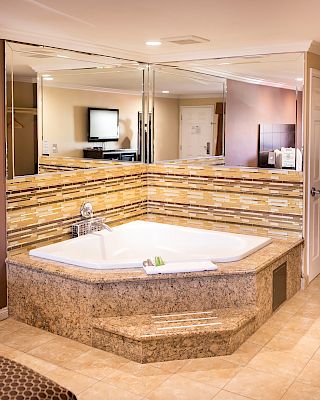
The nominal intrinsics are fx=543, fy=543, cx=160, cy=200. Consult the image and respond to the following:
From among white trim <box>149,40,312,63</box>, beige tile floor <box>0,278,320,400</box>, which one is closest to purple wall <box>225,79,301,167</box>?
white trim <box>149,40,312,63</box>

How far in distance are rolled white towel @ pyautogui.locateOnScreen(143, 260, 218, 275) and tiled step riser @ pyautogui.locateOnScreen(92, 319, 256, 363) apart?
1.50 feet

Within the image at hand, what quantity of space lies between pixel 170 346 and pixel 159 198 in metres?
2.32

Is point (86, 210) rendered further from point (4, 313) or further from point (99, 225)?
point (4, 313)

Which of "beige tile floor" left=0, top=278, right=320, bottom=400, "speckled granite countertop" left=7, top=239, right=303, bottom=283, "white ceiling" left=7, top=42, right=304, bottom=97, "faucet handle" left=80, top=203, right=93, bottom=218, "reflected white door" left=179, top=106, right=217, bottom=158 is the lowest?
"beige tile floor" left=0, top=278, right=320, bottom=400

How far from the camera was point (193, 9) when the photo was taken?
318cm

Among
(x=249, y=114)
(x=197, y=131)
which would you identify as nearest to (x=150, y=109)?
(x=197, y=131)

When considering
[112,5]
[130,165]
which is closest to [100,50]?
[130,165]

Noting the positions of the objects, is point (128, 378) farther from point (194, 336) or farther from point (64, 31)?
point (64, 31)

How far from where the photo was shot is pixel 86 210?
4684 millimetres

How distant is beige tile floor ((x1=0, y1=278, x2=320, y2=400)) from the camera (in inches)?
116

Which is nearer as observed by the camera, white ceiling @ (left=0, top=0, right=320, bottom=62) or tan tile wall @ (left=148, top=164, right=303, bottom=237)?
white ceiling @ (left=0, top=0, right=320, bottom=62)

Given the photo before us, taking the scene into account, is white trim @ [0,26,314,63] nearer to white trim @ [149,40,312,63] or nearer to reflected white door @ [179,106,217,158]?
white trim @ [149,40,312,63]

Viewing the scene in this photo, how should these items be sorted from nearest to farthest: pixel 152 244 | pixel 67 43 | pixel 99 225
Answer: pixel 67 43 → pixel 99 225 → pixel 152 244

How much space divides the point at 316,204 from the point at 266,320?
1.37 m
